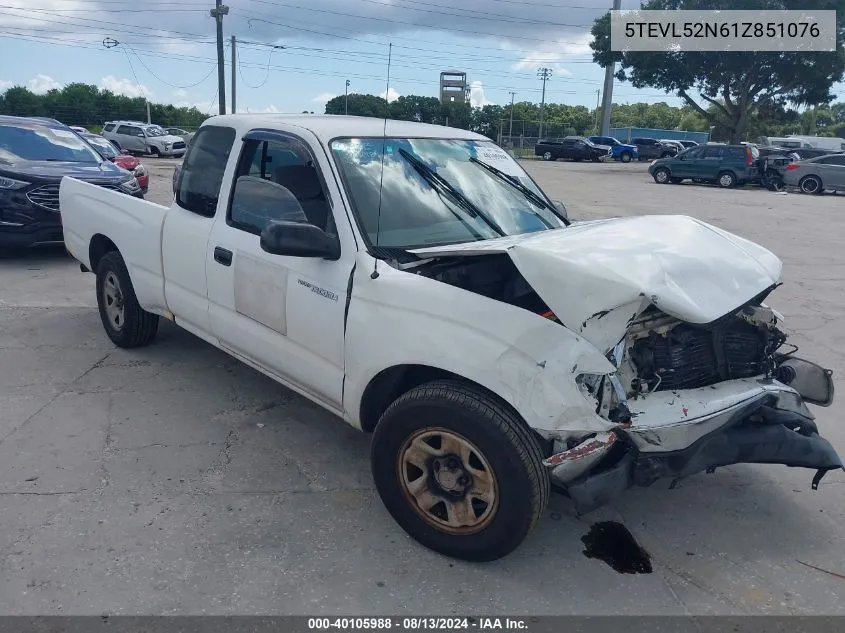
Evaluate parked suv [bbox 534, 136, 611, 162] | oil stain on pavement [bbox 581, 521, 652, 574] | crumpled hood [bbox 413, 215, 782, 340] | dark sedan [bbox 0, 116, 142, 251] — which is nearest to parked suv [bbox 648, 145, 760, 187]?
parked suv [bbox 534, 136, 611, 162]

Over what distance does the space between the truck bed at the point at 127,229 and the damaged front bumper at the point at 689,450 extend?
3268mm

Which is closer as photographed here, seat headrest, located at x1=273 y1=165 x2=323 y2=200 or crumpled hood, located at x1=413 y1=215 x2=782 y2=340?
crumpled hood, located at x1=413 y1=215 x2=782 y2=340

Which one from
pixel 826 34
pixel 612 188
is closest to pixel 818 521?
pixel 612 188

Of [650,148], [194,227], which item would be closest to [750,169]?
[650,148]

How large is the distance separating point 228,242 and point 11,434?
1.74 metres

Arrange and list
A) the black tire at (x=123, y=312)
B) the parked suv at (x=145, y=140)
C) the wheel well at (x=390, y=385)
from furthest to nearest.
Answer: the parked suv at (x=145, y=140)
the black tire at (x=123, y=312)
the wheel well at (x=390, y=385)

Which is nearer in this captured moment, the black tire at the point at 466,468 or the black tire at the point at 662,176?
the black tire at the point at 466,468

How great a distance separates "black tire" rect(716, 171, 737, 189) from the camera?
27250 millimetres

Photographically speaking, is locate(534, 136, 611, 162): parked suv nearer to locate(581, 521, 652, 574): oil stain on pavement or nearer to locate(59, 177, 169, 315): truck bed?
locate(59, 177, 169, 315): truck bed

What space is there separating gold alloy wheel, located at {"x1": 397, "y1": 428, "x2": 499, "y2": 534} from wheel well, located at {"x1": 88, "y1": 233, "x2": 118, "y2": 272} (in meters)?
3.64

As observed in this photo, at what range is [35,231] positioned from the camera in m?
8.40

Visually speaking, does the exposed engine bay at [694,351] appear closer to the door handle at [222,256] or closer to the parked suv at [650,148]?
the door handle at [222,256]

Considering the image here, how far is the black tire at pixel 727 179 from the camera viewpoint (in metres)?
27.2

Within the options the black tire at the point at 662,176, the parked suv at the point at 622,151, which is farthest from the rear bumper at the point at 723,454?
the parked suv at the point at 622,151
